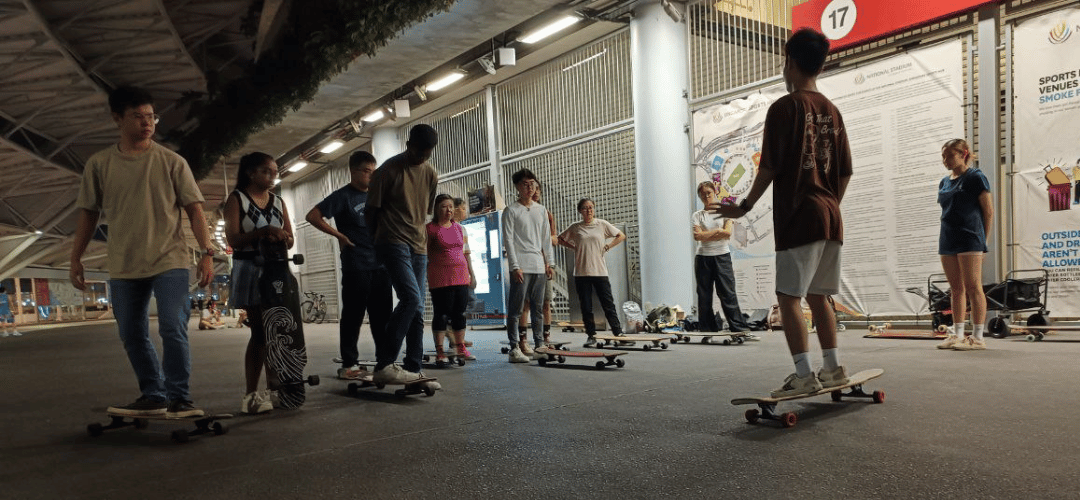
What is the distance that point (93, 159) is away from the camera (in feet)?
11.4

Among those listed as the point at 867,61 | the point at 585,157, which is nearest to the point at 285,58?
the point at 585,157

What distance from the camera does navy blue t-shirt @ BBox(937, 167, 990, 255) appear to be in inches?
219

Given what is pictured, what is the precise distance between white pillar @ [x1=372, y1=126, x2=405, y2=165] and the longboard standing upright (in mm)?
14433

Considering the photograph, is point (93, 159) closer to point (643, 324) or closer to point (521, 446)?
point (521, 446)

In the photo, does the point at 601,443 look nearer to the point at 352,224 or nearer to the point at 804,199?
the point at 804,199

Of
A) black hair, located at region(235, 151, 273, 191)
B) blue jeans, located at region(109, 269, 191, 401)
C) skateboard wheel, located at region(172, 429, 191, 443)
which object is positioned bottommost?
skateboard wheel, located at region(172, 429, 191, 443)

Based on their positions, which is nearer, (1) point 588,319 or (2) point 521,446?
(2) point 521,446

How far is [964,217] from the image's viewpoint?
560cm

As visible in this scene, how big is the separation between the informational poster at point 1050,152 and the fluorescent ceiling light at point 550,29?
618 centimetres

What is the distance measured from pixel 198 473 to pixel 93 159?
197 centimetres

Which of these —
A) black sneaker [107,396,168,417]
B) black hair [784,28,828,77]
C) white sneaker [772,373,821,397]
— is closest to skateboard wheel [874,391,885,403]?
white sneaker [772,373,821,397]

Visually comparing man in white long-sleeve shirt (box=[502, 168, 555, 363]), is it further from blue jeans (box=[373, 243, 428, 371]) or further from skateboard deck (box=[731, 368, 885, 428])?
skateboard deck (box=[731, 368, 885, 428])

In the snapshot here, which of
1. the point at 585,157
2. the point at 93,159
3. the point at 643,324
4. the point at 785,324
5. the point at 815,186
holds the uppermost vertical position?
the point at 585,157

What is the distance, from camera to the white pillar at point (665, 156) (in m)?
10.5
